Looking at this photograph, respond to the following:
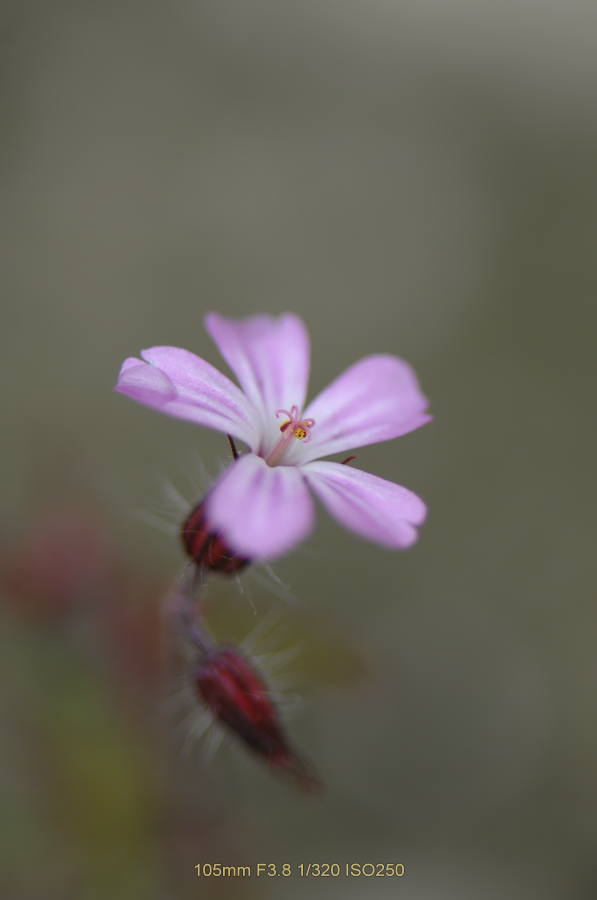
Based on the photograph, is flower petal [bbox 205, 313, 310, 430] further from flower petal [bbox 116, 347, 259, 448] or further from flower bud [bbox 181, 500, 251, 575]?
flower bud [bbox 181, 500, 251, 575]

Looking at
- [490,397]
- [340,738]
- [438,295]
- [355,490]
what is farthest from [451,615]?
[355,490]

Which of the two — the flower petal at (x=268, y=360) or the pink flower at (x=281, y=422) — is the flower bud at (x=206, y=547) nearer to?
the pink flower at (x=281, y=422)

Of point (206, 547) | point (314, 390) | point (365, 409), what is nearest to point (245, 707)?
point (206, 547)

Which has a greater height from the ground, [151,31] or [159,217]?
[151,31]

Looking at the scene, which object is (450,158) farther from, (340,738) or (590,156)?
(340,738)

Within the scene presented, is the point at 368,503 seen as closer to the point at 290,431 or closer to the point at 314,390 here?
→ the point at 290,431

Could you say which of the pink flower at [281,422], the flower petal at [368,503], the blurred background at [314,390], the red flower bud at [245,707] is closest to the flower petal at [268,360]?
the pink flower at [281,422]
